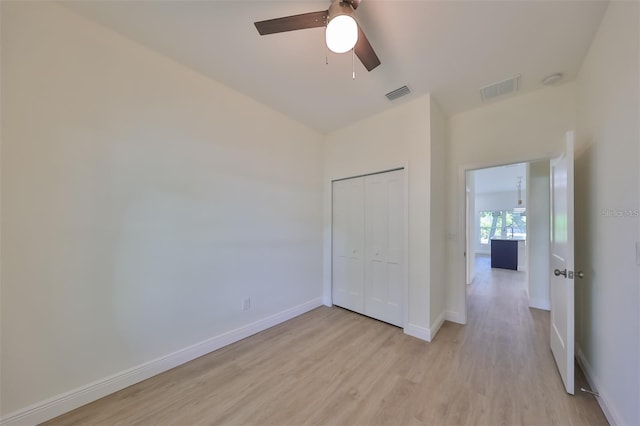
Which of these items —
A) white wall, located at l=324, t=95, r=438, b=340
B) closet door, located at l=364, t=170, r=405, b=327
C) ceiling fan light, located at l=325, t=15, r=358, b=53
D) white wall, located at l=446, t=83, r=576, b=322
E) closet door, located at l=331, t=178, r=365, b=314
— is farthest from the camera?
closet door, located at l=331, t=178, r=365, b=314

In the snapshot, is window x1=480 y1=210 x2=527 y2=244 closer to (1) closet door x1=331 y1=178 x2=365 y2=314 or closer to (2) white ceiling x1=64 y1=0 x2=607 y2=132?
(1) closet door x1=331 y1=178 x2=365 y2=314

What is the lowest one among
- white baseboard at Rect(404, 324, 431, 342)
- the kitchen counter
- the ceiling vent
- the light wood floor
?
the light wood floor

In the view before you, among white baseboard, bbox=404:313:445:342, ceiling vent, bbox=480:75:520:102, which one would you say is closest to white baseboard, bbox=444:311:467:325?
white baseboard, bbox=404:313:445:342

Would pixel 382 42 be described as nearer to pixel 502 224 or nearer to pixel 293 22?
pixel 293 22

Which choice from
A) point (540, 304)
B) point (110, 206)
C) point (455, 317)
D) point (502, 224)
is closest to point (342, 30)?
point (110, 206)

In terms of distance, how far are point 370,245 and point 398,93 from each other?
1.93 metres

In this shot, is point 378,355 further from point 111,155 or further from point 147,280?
point 111,155

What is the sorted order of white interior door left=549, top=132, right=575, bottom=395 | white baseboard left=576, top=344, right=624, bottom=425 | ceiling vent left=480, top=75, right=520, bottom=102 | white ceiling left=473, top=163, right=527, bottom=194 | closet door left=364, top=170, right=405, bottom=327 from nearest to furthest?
white baseboard left=576, top=344, right=624, bottom=425, white interior door left=549, top=132, right=575, bottom=395, ceiling vent left=480, top=75, right=520, bottom=102, closet door left=364, top=170, right=405, bottom=327, white ceiling left=473, top=163, right=527, bottom=194

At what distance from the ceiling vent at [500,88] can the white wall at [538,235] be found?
5.26 feet

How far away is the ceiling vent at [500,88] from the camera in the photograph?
2.35 meters

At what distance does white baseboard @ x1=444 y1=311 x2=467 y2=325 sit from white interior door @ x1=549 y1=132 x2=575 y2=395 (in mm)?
850

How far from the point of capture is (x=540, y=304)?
344cm

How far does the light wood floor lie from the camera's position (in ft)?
5.08

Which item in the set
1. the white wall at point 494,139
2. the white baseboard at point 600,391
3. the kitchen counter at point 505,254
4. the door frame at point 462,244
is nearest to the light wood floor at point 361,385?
the white baseboard at point 600,391
